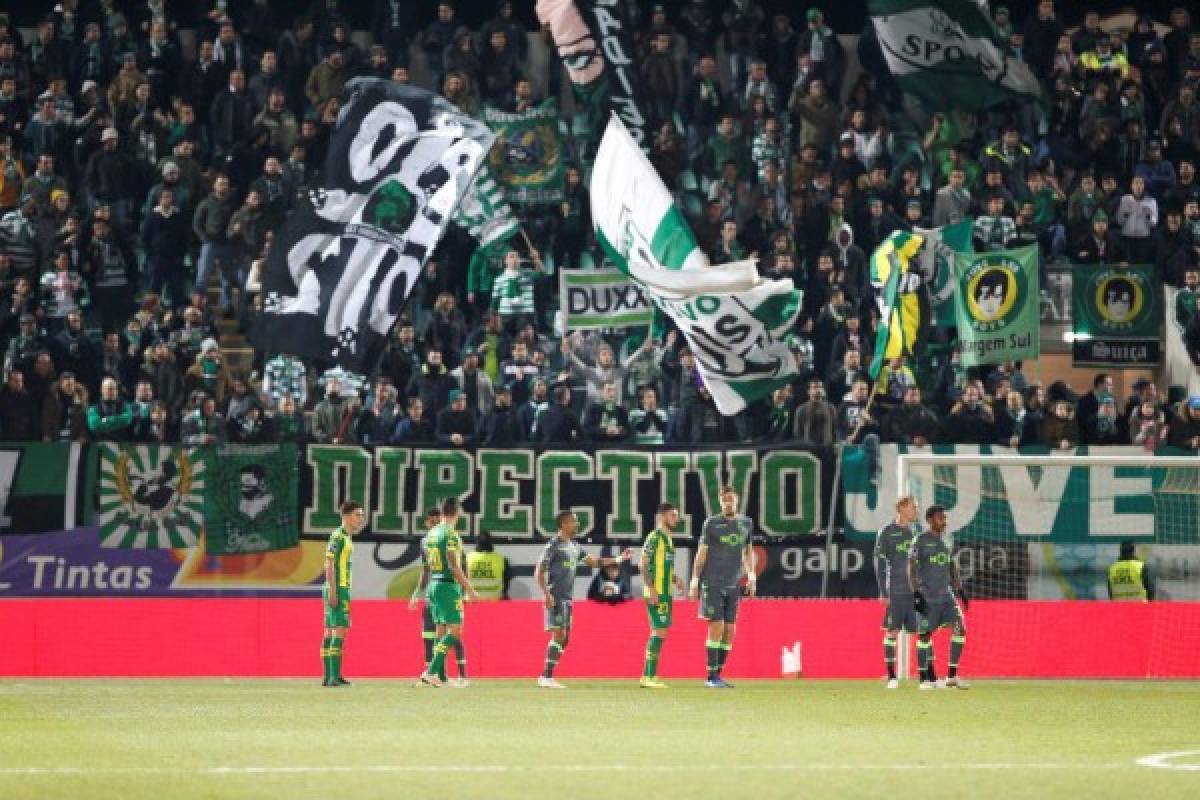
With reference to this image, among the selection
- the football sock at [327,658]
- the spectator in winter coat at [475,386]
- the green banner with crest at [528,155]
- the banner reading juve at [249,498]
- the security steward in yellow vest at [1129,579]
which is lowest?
the football sock at [327,658]

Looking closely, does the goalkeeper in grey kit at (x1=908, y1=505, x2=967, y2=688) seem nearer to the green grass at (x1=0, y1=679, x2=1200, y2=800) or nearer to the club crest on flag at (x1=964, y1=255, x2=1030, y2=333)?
the green grass at (x1=0, y1=679, x2=1200, y2=800)

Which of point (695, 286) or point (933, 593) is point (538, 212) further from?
point (933, 593)

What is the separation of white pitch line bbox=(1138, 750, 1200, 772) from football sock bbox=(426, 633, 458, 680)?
30.4ft

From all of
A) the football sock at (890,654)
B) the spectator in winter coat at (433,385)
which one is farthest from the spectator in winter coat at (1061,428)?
the spectator in winter coat at (433,385)

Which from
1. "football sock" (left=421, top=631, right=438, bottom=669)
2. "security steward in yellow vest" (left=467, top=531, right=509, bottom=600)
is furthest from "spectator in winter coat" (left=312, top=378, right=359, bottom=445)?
"football sock" (left=421, top=631, right=438, bottom=669)

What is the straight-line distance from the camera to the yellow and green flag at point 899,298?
26.1 m

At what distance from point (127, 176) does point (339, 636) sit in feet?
31.8

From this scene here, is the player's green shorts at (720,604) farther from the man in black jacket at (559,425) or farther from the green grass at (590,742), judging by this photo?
the man in black jacket at (559,425)

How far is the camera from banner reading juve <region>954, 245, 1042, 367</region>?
26.4 metres

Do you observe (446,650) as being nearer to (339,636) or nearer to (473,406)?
(339,636)

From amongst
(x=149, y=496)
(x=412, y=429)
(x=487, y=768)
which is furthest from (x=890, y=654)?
(x=487, y=768)

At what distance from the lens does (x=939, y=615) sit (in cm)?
2253

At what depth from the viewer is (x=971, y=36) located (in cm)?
3092

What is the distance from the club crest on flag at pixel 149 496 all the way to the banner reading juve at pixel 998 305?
9.08 meters
